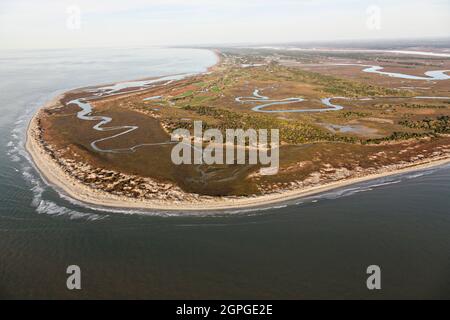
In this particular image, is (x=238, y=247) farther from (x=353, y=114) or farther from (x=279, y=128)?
(x=353, y=114)


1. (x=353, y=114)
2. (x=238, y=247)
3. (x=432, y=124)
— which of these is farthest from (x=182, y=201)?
(x=432, y=124)

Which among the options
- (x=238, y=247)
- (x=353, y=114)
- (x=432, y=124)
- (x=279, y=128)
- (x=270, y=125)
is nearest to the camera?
(x=238, y=247)

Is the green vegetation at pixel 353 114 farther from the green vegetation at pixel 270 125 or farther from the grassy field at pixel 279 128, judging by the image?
the green vegetation at pixel 270 125

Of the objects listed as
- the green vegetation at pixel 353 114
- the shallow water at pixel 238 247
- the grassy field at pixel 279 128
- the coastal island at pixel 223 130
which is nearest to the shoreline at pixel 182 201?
the coastal island at pixel 223 130

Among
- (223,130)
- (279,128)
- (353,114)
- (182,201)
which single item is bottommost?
(182,201)

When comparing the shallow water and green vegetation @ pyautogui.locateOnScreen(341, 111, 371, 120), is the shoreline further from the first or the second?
green vegetation @ pyautogui.locateOnScreen(341, 111, 371, 120)

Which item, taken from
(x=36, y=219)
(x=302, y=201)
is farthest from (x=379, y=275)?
(x=36, y=219)

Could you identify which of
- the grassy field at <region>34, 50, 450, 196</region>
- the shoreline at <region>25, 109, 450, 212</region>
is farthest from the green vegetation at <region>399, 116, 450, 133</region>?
the shoreline at <region>25, 109, 450, 212</region>
